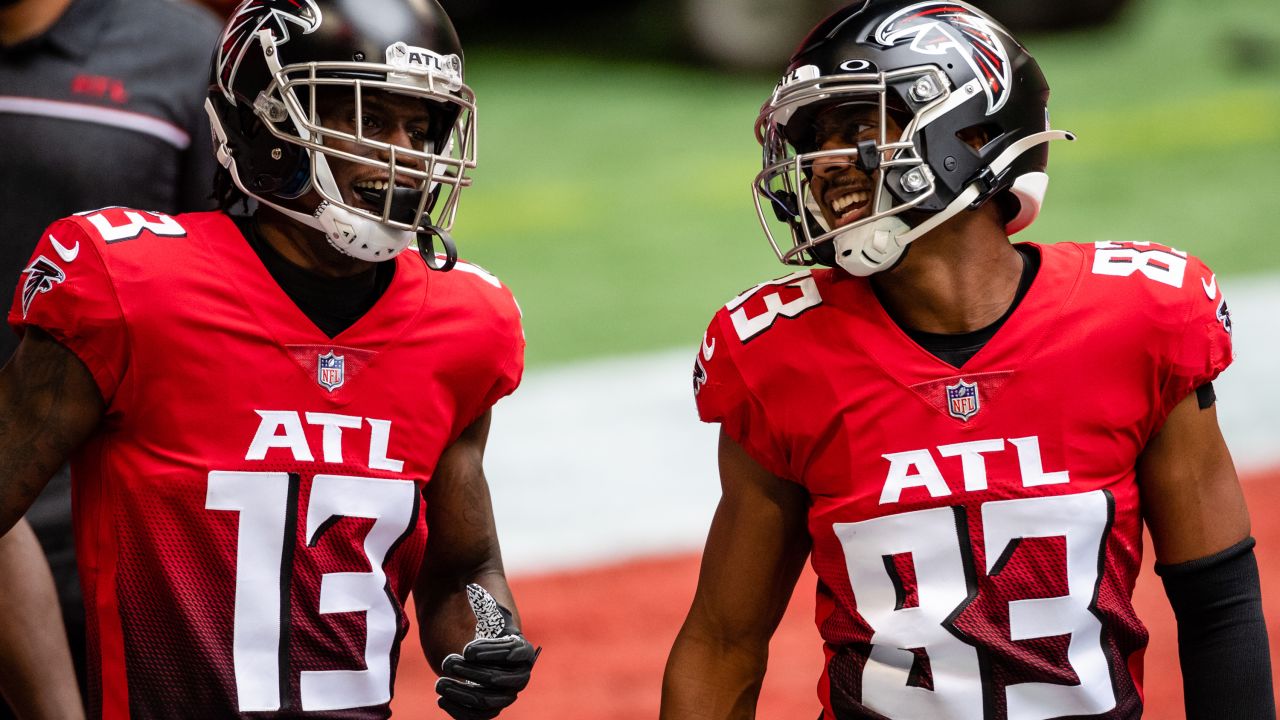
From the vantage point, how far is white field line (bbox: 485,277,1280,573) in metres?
6.63

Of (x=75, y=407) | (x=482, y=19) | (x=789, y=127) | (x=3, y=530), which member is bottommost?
(x=3, y=530)

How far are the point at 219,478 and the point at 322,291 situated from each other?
15.3 inches

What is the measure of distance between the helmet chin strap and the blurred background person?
4.49ft

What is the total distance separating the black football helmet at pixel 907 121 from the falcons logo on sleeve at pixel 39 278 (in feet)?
3.95

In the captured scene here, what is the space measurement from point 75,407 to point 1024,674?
1.63 meters

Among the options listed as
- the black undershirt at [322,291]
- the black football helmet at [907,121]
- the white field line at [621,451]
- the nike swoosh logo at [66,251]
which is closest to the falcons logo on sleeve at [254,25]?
the black undershirt at [322,291]

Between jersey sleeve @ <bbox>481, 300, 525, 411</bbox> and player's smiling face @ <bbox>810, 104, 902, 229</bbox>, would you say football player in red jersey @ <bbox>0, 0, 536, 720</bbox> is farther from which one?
player's smiling face @ <bbox>810, 104, 902, 229</bbox>

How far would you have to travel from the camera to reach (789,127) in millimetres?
2918

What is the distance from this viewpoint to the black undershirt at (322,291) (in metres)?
2.84

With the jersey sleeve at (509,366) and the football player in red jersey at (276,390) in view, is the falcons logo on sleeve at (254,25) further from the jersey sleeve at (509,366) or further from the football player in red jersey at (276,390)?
the jersey sleeve at (509,366)

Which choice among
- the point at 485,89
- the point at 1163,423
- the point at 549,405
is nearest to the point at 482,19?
the point at 485,89

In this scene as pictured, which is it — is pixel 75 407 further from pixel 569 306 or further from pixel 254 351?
pixel 569 306

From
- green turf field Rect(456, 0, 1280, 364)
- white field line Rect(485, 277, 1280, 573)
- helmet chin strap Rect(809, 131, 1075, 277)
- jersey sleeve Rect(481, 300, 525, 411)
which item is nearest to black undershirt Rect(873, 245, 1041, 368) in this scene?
helmet chin strap Rect(809, 131, 1075, 277)

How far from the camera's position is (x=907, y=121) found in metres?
2.80
